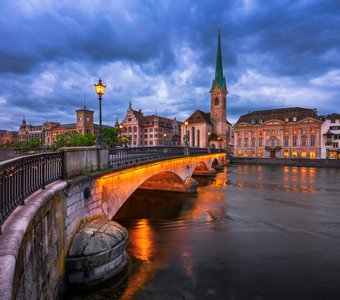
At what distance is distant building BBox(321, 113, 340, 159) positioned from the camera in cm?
5869

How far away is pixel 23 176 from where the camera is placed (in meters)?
5.68

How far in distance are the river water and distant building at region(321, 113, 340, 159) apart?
47550 millimetres

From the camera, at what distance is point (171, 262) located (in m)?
10.1

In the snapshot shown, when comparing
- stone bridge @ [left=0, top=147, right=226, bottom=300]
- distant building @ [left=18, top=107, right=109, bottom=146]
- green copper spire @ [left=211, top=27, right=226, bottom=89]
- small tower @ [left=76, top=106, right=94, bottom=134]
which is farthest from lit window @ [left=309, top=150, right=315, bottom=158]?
small tower @ [left=76, top=106, right=94, bottom=134]

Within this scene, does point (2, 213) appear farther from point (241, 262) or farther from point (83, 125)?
point (83, 125)

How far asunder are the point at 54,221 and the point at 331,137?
233ft

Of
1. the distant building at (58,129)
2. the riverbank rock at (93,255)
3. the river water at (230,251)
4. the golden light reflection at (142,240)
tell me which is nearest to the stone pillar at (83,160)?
the riverbank rock at (93,255)

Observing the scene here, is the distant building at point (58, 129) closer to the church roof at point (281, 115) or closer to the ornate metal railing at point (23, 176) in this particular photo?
the church roof at point (281, 115)

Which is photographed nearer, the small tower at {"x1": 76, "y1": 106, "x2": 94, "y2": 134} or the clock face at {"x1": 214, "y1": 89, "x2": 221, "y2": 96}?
the clock face at {"x1": 214, "y1": 89, "x2": 221, "y2": 96}

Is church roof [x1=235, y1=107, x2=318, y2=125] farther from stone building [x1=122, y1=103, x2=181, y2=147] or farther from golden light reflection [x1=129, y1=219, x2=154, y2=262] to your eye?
golden light reflection [x1=129, y1=219, x2=154, y2=262]

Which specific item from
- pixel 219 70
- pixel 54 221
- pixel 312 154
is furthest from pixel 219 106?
pixel 54 221

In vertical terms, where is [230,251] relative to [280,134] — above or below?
below

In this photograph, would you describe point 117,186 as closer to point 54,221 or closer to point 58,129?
point 54,221

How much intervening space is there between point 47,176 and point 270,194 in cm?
2404
